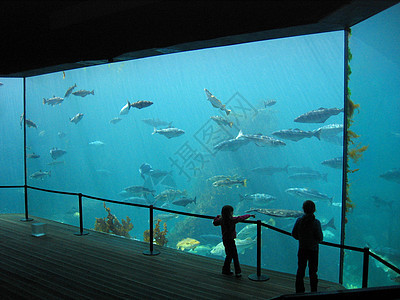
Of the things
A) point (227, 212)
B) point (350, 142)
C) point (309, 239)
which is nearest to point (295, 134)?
point (350, 142)

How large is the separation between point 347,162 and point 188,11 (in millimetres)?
3546

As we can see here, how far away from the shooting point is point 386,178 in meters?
4.99

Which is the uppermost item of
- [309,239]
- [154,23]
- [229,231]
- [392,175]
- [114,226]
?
[154,23]

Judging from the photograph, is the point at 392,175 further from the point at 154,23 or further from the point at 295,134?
the point at 295,134

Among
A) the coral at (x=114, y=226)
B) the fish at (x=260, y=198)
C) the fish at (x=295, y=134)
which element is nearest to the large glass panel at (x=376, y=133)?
the fish at (x=295, y=134)

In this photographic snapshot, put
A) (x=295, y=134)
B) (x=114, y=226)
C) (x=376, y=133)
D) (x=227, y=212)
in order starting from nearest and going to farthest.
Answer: (x=227, y=212), (x=376, y=133), (x=295, y=134), (x=114, y=226)

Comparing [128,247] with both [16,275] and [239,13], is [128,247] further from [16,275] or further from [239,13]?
[239,13]

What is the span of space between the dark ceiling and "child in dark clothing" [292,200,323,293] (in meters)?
2.63

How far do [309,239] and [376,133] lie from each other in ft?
7.72

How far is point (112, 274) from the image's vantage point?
15.0 feet

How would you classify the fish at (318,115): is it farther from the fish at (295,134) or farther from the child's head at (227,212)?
the child's head at (227,212)

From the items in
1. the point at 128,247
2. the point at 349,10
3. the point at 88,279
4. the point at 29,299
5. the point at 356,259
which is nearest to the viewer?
the point at 29,299

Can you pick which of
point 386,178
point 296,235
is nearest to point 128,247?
point 296,235

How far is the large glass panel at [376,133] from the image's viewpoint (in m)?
4.35
